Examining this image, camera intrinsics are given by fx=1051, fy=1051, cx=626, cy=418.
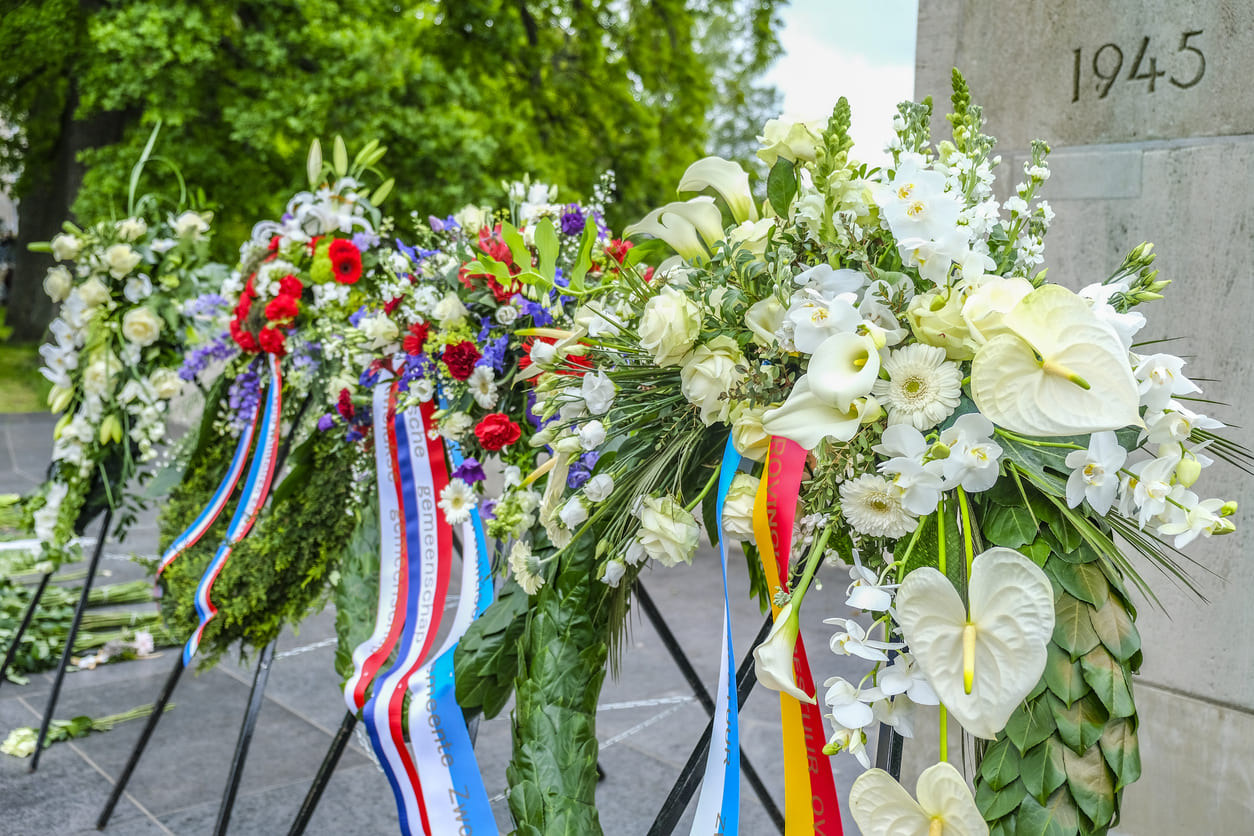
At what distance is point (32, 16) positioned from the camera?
9.98 meters

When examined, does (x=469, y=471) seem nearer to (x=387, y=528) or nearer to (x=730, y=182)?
(x=387, y=528)

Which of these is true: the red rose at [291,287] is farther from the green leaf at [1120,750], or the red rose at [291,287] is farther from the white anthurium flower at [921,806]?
the green leaf at [1120,750]

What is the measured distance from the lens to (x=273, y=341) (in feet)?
9.24

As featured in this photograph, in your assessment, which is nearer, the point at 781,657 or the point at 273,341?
the point at 781,657

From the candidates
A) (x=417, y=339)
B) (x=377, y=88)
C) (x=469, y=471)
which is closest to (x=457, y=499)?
(x=469, y=471)

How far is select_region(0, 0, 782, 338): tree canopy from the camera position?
30.1ft

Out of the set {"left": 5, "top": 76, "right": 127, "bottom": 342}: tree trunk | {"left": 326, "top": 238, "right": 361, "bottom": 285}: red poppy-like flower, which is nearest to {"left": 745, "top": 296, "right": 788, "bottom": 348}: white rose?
{"left": 326, "top": 238, "right": 361, "bottom": 285}: red poppy-like flower

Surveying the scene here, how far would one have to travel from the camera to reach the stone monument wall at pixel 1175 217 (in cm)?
220

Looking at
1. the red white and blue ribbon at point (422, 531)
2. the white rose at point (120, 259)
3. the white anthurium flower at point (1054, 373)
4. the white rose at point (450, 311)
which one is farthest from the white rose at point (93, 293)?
the white anthurium flower at point (1054, 373)

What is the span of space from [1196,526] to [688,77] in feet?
38.8

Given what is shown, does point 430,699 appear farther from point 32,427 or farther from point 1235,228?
point 32,427

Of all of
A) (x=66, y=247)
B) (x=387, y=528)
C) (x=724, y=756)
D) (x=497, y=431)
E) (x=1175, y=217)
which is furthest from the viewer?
(x=66, y=247)

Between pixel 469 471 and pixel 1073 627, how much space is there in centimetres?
135

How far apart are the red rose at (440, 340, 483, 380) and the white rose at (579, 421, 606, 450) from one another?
80 cm
